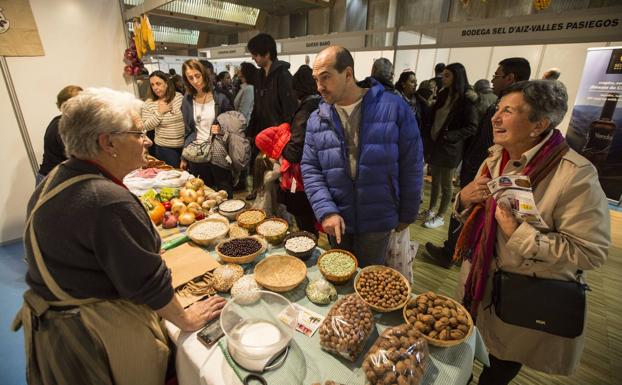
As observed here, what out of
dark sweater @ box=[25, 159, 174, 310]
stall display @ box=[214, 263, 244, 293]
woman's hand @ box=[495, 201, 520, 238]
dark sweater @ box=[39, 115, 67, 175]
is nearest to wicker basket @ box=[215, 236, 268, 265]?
stall display @ box=[214, 263, 244, 293]

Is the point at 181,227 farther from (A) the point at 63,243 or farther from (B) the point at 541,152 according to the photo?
(B) the point at 541,152

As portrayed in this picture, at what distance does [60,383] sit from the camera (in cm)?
96

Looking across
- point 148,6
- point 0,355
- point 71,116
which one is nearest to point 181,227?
point 71,116

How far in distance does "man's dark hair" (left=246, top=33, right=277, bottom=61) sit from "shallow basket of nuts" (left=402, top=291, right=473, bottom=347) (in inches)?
92.8

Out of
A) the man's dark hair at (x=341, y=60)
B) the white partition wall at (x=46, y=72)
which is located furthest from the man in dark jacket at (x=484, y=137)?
the white partition wall at (x=46, y=72)

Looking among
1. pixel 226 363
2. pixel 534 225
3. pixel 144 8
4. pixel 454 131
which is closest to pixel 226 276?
pixel 226 363

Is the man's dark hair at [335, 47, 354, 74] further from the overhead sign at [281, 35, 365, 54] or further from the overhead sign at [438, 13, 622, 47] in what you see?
the overhead sign at [281, 35, 365, 54]

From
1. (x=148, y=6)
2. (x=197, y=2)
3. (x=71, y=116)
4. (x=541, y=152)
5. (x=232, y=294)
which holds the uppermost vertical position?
(x=197, y=2)

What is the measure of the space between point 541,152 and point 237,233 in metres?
1.46

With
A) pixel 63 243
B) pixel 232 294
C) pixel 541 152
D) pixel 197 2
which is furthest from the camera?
pixel 197 2

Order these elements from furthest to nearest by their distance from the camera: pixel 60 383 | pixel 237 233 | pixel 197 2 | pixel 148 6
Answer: pixel 197 2
pixel 148 6
pixel 237 233
pixel 60 383

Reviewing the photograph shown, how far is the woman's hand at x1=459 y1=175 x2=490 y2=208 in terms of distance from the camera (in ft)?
4.17

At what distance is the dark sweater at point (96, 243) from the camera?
0.84 meters

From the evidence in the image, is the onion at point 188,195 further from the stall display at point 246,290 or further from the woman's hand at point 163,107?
the woman's hand at point 163,107
